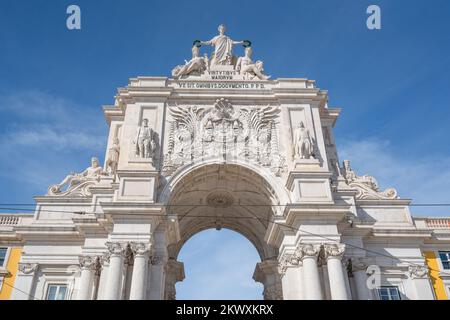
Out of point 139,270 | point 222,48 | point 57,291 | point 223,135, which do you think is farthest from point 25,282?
point 222,48

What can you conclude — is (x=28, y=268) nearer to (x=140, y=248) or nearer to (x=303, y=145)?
(x=140, y=248)

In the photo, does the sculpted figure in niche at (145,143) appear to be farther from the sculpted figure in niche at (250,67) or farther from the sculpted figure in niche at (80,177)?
the sculpted figure in niche at (250,67)

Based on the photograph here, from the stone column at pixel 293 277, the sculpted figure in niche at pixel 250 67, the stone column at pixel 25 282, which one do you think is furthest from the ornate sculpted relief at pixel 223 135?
the stone column at pixel 25 282

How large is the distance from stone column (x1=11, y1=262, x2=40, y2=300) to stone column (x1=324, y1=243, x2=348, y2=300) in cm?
1564

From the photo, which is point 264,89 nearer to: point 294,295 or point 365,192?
point 365,192

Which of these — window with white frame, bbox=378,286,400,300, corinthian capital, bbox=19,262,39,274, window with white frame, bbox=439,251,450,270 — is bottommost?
window with white frame, bbox=378,286,400,300

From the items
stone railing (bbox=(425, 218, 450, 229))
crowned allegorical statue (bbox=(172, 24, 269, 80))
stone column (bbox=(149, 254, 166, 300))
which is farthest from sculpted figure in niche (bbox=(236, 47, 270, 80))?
stone column (bbox=(149, 254, 166, 300))

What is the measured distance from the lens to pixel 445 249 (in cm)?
2656

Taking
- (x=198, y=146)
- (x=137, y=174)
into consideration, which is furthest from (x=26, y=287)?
(x=198, y=146)

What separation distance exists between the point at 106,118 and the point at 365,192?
18043 millimetres

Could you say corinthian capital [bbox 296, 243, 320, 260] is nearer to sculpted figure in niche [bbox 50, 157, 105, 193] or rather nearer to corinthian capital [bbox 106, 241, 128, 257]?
corinthian capital [bbox 106, 241, 128, 257]

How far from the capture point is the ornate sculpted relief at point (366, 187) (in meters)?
27.3

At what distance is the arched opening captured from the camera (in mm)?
26156

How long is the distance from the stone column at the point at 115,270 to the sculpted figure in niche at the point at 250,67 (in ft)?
49.2
